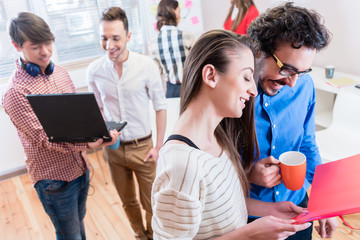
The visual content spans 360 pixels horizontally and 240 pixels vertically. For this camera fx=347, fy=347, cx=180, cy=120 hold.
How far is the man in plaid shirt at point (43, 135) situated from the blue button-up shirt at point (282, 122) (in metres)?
0.81

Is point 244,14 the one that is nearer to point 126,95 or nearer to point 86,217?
point 126,95

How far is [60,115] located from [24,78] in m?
0.26

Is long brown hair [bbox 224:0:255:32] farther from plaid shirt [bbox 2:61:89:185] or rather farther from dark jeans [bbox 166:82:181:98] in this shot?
plaid shirt [bbox 2:61:89:185]

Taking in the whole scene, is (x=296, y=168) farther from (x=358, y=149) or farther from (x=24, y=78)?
(x=358, y=149)

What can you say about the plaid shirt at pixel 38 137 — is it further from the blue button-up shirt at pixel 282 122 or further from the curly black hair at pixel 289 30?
the curly black hair at pixel 289 30

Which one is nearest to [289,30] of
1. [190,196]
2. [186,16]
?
[190,196]

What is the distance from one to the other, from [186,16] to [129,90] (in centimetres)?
247

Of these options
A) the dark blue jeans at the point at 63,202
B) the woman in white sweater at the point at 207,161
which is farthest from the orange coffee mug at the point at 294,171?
the dark blue jeans at the point at 63,202

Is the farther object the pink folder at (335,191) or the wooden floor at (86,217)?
the wooden floor at (86,217)

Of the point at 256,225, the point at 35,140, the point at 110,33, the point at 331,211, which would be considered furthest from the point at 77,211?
the point at 331,211

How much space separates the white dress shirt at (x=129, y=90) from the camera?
2.02 meters

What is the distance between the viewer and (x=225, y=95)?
0.89 metres

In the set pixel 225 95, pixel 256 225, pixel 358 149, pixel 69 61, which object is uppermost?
pixel 225 95

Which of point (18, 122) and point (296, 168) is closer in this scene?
point (296, 168)
